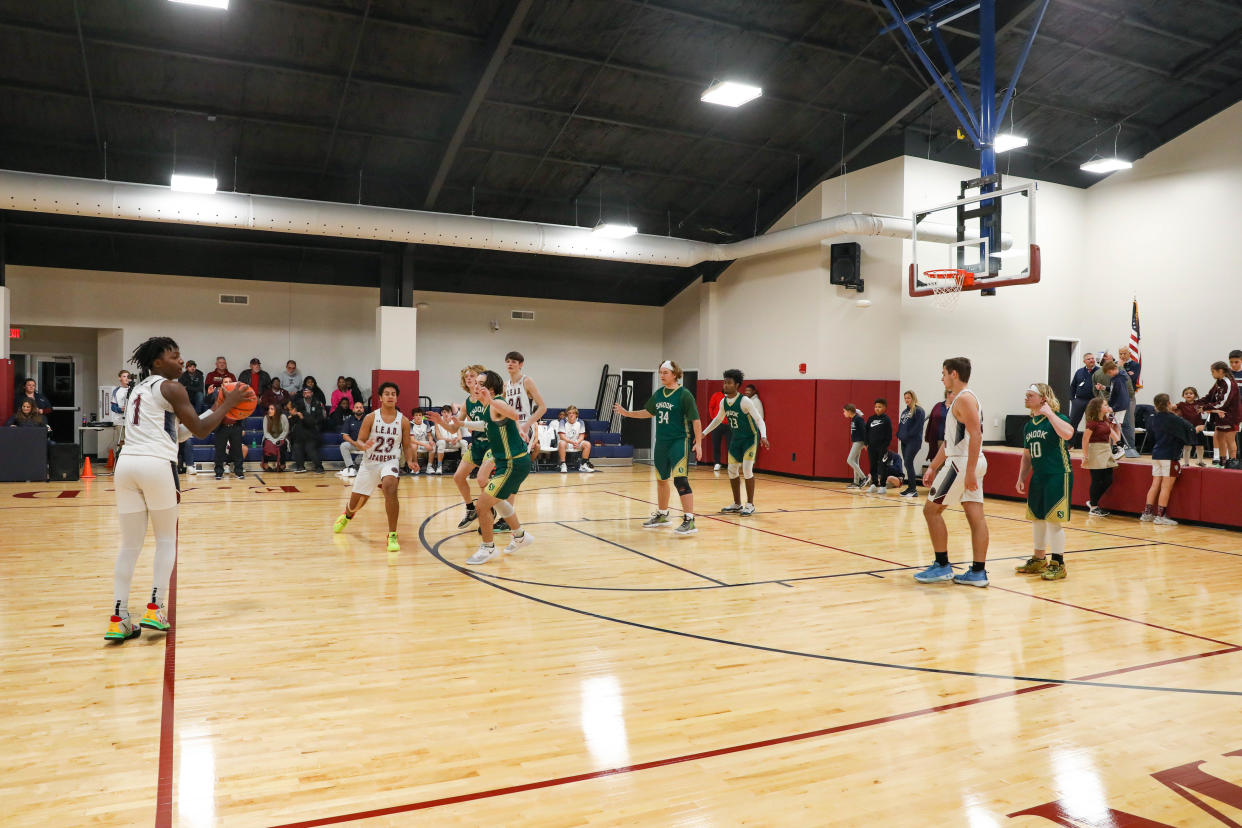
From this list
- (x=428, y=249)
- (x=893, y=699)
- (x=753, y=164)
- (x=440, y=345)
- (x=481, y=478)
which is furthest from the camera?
(x=440, y=345)

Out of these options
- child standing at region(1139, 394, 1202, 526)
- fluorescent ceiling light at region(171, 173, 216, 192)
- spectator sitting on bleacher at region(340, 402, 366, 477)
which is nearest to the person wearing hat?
spectator sitting on bleacher at region(340, 402, 366, 477)

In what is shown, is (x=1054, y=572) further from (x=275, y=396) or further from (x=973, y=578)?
(x=275, y=396)

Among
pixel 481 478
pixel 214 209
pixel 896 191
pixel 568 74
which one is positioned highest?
pixel 568 74

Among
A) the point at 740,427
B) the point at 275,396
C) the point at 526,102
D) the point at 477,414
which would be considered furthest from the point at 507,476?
the point at 275,396

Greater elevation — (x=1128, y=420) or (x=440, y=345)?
(x=440, y=345)

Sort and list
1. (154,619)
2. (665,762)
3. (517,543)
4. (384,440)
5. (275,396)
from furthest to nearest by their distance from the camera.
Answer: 1. (275,396)
2. (384,440)
3. (517,543)
4. (154,619)
5. (665,762)

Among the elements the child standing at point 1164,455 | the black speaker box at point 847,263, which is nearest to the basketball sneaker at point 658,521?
the child standing at point 1164,455

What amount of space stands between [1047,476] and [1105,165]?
10677mm

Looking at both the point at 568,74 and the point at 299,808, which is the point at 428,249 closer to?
the point at 568,74

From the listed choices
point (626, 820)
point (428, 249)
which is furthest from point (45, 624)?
point (428, 249)

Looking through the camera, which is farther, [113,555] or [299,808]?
[113,555]

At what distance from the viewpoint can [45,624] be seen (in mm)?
5008

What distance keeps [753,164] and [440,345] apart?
8145 mm

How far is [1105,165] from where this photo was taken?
1454cm
